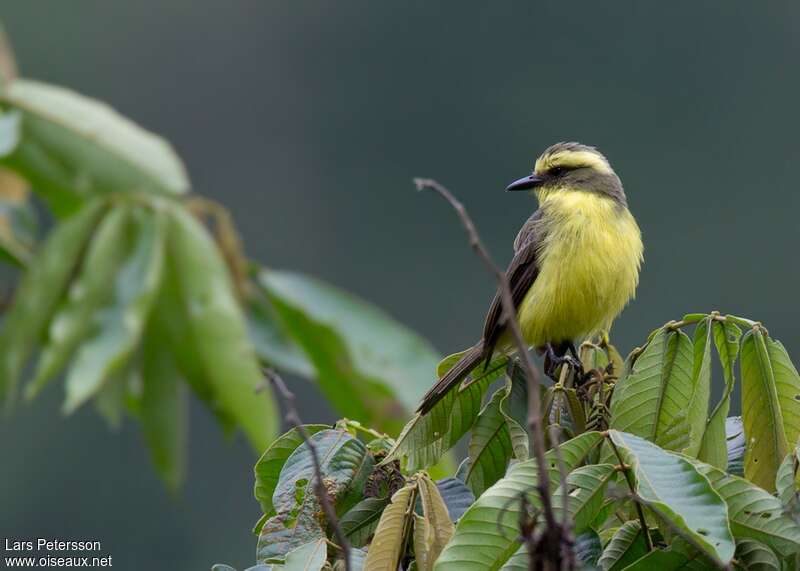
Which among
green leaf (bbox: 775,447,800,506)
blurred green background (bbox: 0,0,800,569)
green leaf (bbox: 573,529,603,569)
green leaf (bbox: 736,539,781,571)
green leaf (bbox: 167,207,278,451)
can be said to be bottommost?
green leaf (bbox: 736,539,781,571)

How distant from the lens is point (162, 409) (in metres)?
3.41

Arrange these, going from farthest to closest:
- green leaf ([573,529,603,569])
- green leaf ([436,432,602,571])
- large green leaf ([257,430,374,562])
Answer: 1. large green leaf ([257,430,374,562])
2. green leaf ([573,529,603,569])
3. green leaf ([436,432,602,571])

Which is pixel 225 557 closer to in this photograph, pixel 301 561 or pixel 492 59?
pixel 492 59

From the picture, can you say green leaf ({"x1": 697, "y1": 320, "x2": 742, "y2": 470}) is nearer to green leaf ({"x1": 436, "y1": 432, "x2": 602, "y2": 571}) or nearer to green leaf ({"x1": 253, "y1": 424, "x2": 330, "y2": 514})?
green leaf ({"x1": 436, "y1": 432, "x2": 602, "y2": 571})

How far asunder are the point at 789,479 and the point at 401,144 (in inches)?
895

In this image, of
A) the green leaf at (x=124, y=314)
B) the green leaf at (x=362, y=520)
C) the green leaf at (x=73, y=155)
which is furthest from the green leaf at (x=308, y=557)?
the green leaf at (x=73, y=155)

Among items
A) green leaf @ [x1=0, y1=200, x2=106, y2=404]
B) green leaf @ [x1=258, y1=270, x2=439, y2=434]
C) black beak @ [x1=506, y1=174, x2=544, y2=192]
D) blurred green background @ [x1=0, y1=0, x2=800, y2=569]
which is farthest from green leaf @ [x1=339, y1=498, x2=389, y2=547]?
blurred green background @ [x1=0, y1=0, x2=800, y2=569]

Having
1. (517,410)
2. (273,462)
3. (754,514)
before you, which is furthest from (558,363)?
(754,514)

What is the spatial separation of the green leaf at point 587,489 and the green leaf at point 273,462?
0.62m

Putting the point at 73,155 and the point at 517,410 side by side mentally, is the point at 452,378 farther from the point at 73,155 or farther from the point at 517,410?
the point at 73,155

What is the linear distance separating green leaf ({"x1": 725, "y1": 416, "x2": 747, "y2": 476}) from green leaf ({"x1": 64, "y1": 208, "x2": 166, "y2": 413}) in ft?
4.52

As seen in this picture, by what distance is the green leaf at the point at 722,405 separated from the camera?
2.71 meters

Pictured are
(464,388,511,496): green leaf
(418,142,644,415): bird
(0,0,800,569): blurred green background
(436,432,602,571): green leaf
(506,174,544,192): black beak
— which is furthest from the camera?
(0,0,800,569): blurred green background

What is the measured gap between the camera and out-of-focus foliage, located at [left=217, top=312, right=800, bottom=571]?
93.0 inches
